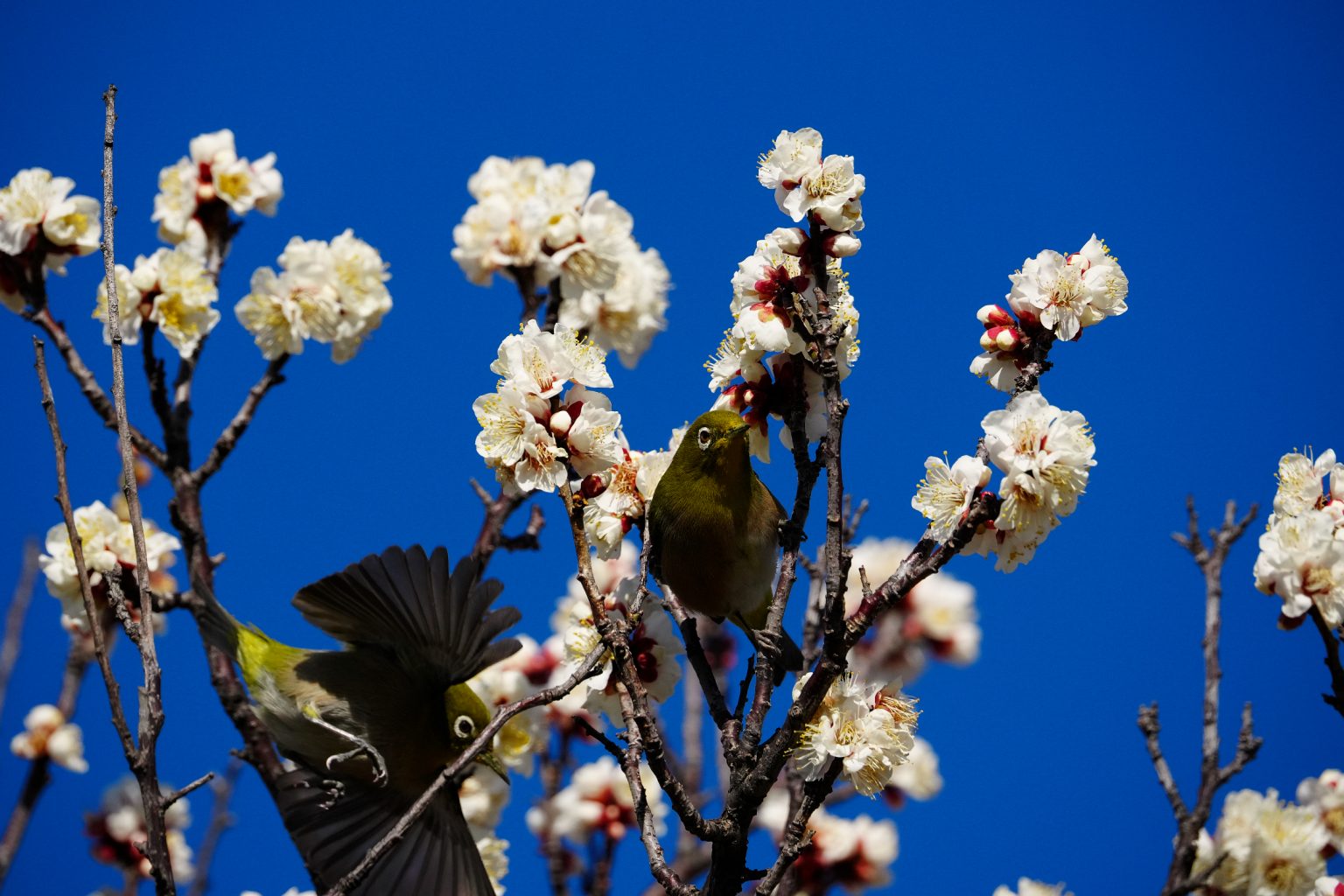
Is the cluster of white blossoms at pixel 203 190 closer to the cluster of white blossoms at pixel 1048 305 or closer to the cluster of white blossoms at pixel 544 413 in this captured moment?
the cluster of white blossoms at pixel 544 413

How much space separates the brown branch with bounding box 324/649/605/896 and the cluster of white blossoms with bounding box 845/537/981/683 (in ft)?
10.2

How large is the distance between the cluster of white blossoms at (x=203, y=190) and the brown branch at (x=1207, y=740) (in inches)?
145

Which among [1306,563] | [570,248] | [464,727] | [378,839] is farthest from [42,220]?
[1306,563]

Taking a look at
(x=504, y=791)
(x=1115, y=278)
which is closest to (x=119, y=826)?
(x=504, y=791)

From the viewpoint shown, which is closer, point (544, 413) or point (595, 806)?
point (544, 413)

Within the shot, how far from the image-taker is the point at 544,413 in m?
2.71

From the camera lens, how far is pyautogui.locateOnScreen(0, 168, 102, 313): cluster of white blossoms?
433 cm

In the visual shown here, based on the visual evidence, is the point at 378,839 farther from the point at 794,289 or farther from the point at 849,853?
the point at 794,289

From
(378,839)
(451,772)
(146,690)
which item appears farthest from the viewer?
(378,839)

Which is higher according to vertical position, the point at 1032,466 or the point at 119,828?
the point at 119,828

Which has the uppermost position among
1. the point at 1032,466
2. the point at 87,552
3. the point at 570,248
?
the point at 570,248

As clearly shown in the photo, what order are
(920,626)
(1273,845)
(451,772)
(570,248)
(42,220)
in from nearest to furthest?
(451,772) → (1273,845) → (42,220) → (570,248) → (920,626)

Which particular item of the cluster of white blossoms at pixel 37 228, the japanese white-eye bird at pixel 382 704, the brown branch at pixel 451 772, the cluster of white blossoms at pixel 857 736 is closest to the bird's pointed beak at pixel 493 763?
the japanese white-eye bird at pixel 382 704

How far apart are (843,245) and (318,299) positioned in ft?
8.71
